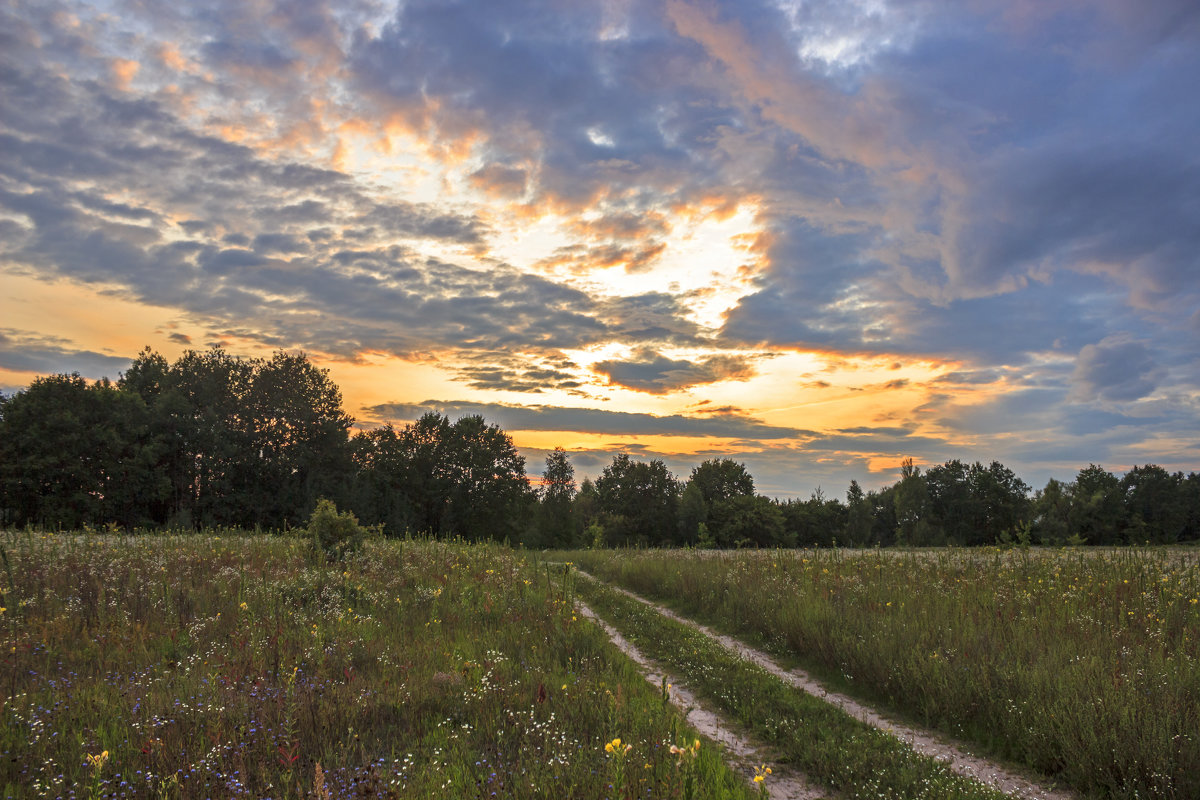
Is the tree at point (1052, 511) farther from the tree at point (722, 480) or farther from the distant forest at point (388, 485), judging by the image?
the tree at point (722, 480)

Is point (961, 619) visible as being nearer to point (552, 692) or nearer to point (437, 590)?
point (552, 692)

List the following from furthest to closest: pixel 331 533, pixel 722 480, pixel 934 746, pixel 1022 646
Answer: pixel 722 480 → pixel 331 533 → pixel 1022 646 → pixel 934 746

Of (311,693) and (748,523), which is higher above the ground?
(311,693)

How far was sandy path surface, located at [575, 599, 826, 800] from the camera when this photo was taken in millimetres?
5227

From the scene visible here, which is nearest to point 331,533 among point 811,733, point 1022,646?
point 811,733

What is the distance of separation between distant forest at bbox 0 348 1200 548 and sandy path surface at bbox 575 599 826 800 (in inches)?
519

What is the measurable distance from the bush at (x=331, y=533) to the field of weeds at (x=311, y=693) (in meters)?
1.82

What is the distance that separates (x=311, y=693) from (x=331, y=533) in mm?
9262

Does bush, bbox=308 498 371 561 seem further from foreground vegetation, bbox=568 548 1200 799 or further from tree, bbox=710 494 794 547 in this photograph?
tree, bbox=710 494 794 547

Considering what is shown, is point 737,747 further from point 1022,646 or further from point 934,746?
point 1022,646

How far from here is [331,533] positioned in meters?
14.8

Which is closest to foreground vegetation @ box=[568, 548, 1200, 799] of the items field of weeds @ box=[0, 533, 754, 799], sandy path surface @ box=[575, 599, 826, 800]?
sandy path surface @ box=[575, 599, 826, 800]

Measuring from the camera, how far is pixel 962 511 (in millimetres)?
74688

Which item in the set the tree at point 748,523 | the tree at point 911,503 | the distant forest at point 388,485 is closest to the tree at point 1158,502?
the distant forest at point 388,485
